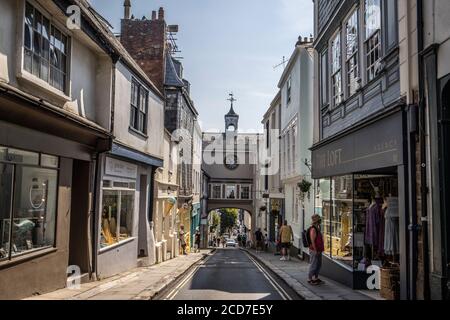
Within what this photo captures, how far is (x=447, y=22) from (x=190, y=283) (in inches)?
326

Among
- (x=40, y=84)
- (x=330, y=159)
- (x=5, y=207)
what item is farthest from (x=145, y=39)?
(x=5, y=207)

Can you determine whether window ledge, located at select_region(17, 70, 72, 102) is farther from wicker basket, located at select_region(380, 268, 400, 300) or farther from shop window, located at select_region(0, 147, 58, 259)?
wicker basket, located at select_region(380, 268, 400, 300)

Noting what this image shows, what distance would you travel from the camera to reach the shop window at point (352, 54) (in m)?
11.6

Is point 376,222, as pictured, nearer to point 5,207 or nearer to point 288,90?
point 5,207

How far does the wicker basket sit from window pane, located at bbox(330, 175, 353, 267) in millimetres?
1664

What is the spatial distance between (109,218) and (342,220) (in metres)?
6.23

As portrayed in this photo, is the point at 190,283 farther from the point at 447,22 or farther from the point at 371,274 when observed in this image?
the point at 447,22

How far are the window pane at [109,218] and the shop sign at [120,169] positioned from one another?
20.7 inches

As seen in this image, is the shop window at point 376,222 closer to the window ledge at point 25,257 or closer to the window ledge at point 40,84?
the window ledge at point 25,257

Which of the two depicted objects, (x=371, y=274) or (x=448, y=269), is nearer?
(x=448, y=269)

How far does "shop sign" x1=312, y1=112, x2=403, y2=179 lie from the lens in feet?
28.4

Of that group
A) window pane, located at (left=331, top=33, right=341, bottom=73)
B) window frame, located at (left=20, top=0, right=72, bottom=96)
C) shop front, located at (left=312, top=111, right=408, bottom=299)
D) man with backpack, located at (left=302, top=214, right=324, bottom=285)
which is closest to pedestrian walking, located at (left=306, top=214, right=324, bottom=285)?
man with backpack, located at (left=302, top=214, right=324, bottom=285)
